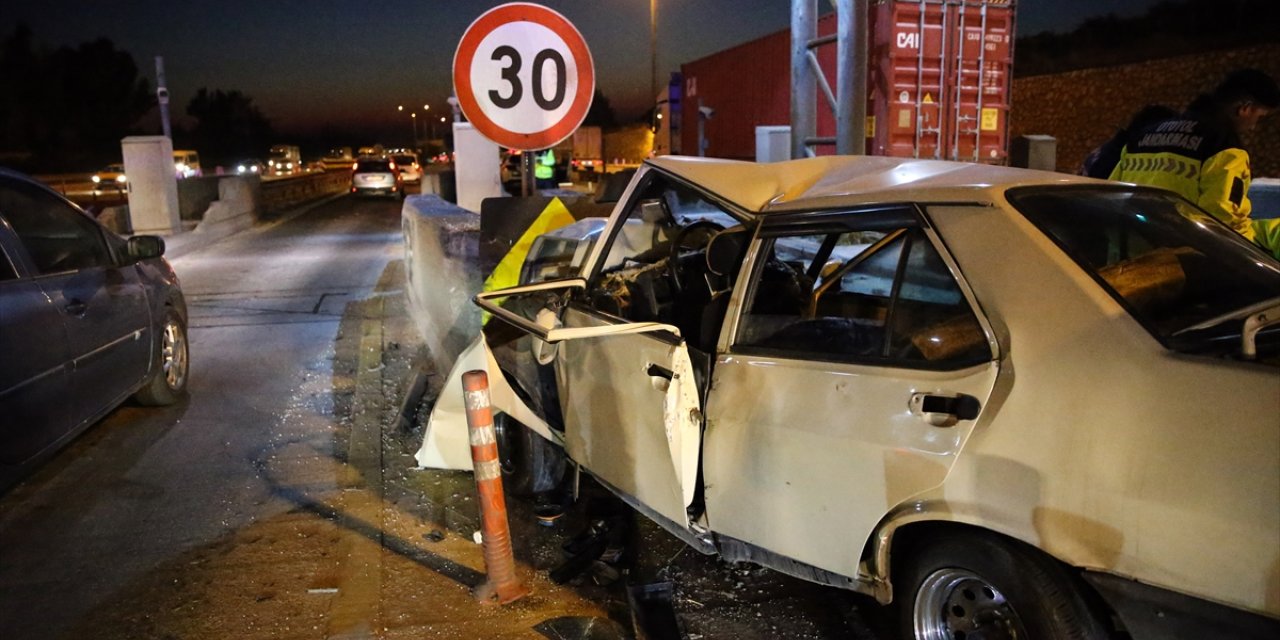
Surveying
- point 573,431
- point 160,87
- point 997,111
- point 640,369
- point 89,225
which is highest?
point 160,87

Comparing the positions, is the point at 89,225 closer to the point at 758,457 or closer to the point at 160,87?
the point at 758,457

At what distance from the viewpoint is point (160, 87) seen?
20.4m

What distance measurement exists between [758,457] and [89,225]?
15.6 ft

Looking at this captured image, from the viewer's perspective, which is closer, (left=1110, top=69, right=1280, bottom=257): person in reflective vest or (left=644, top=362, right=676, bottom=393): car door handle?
(left=644, top=362, right=676, bottom=393): car door handle

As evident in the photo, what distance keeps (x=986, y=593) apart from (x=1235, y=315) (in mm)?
1000

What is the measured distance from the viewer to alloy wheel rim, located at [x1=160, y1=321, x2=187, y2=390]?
20.7ft

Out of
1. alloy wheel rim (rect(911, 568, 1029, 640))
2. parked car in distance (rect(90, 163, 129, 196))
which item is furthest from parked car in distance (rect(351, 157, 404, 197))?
alloy wheel rim (rect(911, 568, 1029, 640))

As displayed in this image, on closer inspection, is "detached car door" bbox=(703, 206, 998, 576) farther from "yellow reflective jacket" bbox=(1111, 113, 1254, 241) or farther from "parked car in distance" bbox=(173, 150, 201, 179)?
"parked car in distance" bbox=(173, 150, 201, 179)

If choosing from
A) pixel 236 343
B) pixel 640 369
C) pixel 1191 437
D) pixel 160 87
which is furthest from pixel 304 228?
pixel 1191 437

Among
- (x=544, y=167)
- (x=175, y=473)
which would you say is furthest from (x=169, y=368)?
(x=544, y=167)

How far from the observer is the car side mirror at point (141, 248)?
19.0ft

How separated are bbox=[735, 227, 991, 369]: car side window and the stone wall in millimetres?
17859

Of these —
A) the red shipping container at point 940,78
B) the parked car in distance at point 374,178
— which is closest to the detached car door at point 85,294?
the red shipping container at point 940,78

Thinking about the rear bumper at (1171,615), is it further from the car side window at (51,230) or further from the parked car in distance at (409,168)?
the parked car in distance at (409,168)
